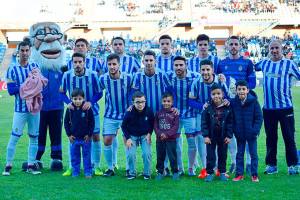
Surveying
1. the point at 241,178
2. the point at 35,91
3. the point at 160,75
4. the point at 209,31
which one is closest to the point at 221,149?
the point at 241,178

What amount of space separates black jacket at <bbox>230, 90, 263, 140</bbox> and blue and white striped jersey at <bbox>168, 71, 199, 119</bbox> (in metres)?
0.66

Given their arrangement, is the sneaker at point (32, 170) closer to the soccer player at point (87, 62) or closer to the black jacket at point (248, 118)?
the soccer player at point (87, 62)

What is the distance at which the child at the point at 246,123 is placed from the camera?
17.1 feet

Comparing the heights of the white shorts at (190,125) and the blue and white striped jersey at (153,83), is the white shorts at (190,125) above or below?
below

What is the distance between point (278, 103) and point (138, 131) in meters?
1.97

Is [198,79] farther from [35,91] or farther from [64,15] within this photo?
[64,15]

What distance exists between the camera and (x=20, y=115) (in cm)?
580

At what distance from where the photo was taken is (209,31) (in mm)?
38031

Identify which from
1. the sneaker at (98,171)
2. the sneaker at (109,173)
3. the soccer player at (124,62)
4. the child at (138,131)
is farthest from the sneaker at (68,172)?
the soccer player at (124,62)

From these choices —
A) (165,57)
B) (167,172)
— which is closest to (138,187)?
(167,172)

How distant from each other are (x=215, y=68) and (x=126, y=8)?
33879mm

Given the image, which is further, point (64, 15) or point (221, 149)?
point (64, 15)

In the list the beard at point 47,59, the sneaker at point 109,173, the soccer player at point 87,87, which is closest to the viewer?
the sneaker at point 109,173

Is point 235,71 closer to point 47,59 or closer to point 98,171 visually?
point 98,171
